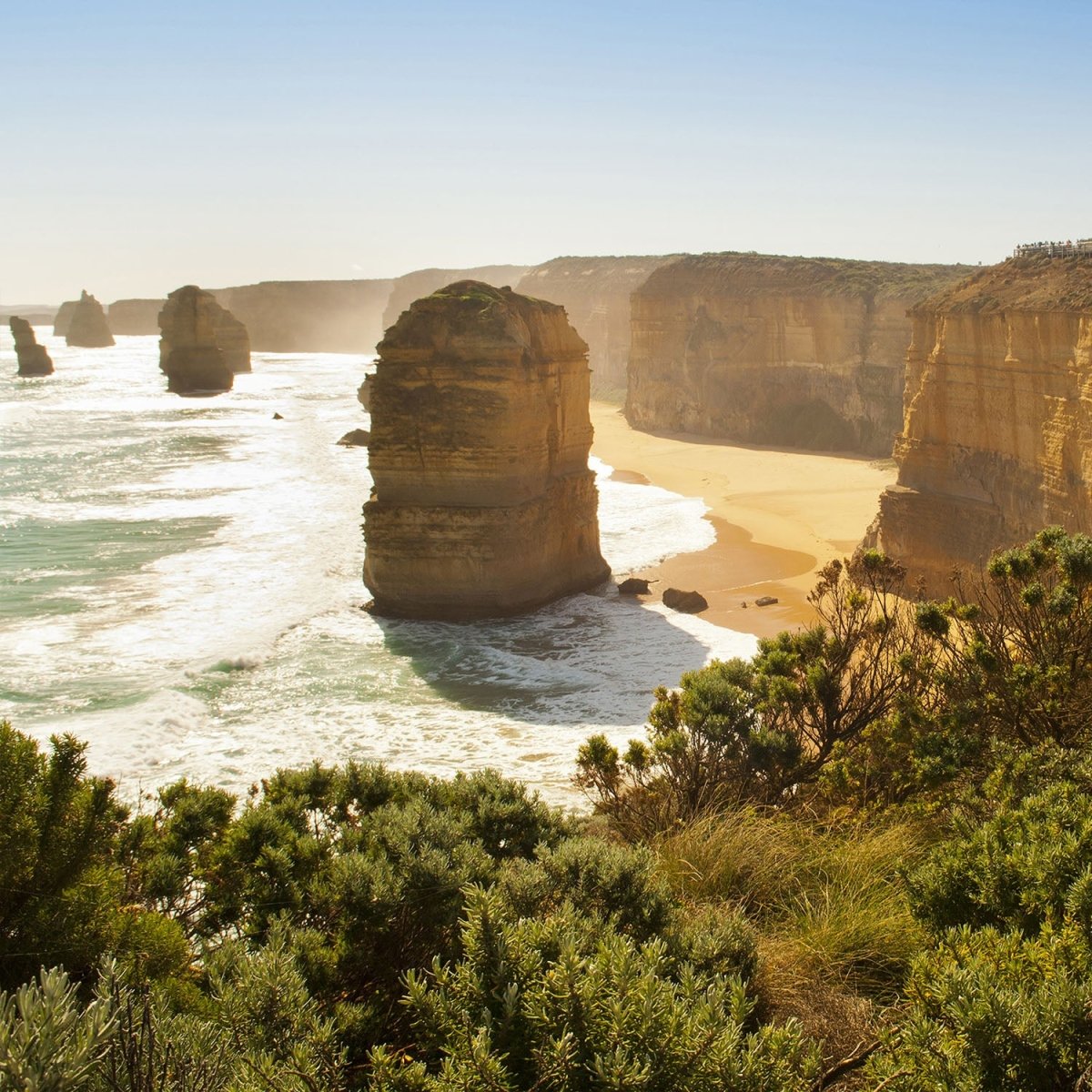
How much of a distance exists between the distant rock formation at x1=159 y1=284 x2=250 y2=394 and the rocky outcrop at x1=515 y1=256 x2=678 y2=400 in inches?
926

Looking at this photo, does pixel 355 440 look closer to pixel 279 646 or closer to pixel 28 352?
pixel 279 646

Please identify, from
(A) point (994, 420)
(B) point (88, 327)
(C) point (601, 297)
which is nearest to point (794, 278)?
(A) point (994, 420)

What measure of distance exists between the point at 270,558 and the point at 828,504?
1773cm

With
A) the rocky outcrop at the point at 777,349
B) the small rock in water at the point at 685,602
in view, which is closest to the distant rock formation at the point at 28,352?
the rocky outcrop at the point at 777,349

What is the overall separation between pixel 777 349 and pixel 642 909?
47.5 meters

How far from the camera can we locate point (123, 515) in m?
31.9

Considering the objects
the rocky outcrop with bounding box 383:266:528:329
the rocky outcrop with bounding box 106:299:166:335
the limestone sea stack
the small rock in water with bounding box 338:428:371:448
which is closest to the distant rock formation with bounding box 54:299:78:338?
the rocky outcrop with bounding box 106:299:166:335

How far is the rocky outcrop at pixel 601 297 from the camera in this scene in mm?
76688

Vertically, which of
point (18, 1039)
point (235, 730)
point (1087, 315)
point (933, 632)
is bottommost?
point (235, 730)

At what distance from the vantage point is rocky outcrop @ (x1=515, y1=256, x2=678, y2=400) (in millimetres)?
76688

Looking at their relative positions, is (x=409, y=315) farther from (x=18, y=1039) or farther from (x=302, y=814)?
(x=18, y=1039)

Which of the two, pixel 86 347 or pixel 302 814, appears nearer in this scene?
pixel 302 814

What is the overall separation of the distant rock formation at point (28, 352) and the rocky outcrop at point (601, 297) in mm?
43223

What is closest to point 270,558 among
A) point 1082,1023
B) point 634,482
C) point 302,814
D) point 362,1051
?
point 634,482
